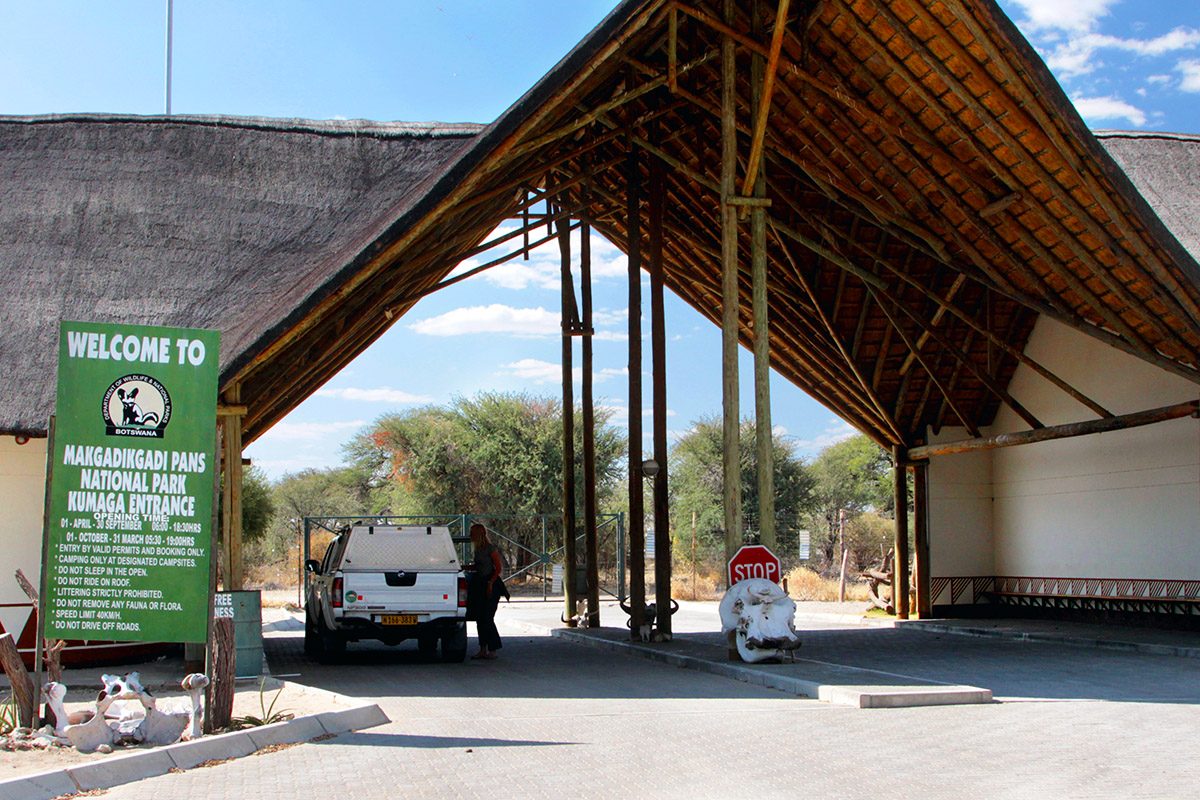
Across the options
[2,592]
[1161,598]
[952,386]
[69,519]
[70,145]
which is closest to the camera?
[69,519]

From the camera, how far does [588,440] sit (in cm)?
1916

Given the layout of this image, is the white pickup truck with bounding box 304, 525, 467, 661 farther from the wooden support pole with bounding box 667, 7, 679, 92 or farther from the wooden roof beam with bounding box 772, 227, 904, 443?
the wooden roof beam with bounding box 772, 227, 904, 443

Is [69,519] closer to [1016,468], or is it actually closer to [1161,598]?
[1161,598]

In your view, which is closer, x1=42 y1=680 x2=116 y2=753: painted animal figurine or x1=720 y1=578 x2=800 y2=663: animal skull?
x1=42 y1=680 x2=116 y2=753: painted animal figurine

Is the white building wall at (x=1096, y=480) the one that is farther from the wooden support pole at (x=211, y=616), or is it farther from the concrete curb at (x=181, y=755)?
the wooden support pole at (x=211, y=616)

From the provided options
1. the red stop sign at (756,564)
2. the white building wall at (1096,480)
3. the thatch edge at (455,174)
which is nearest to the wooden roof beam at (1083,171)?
the thatch edge at (455,174)

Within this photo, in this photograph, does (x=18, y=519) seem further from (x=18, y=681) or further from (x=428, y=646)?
(x=428, y=646)

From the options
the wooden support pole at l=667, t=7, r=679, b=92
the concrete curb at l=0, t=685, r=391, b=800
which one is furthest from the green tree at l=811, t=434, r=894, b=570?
the concrete curb at l=0, t=685, r=391, b=800

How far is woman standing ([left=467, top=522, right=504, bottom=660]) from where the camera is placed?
47.3ft

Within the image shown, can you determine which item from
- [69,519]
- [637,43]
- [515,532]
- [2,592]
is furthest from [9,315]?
[515,532]

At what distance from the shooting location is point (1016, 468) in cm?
2238

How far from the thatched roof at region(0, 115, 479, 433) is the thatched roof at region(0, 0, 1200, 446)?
0.21ft

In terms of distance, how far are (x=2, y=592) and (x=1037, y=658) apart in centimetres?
1294

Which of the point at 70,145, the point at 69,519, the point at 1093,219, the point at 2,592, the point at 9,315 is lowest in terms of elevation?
the point at 2,592
